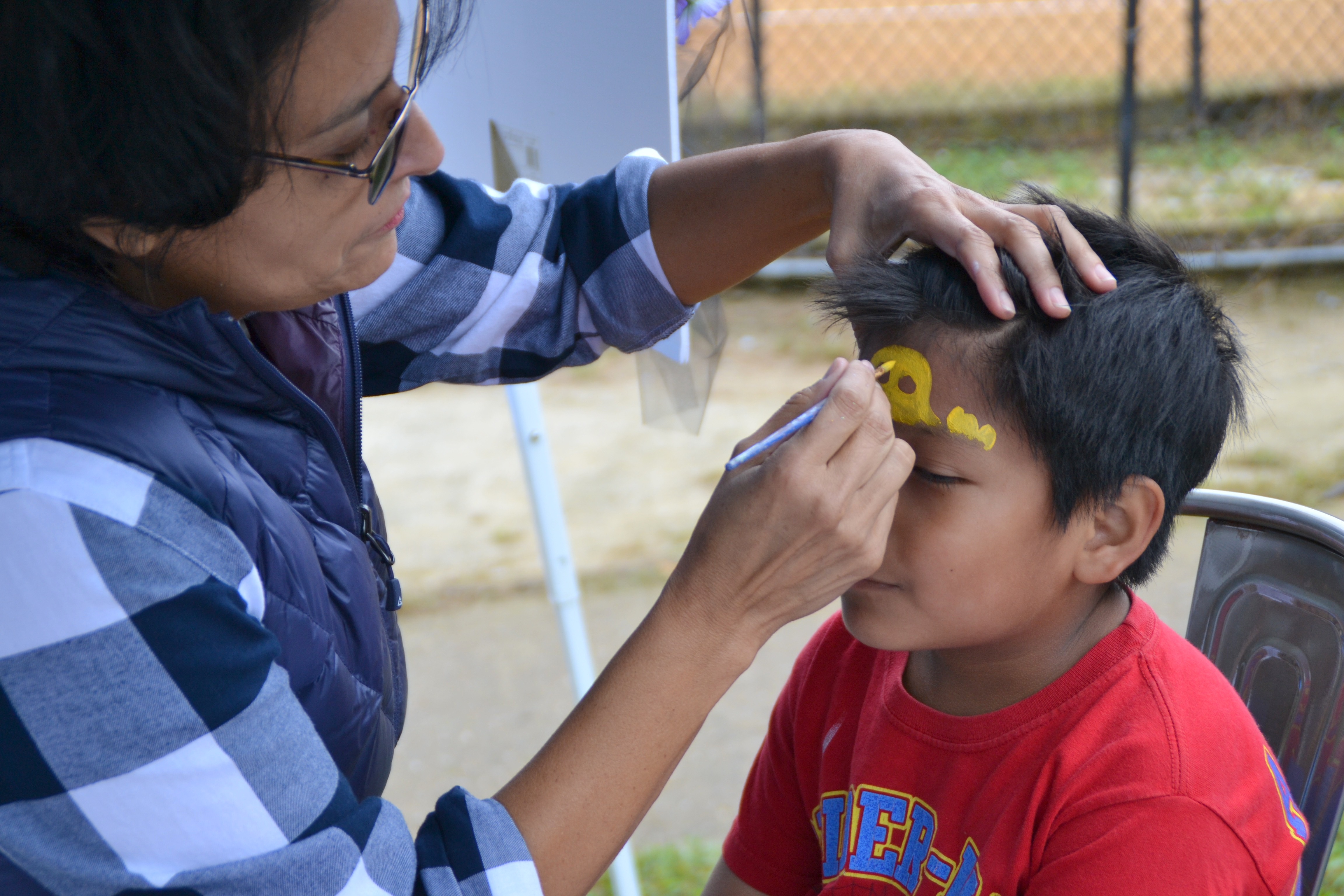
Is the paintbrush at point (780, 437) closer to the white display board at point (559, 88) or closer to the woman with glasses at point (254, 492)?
the woman with glasses at point (254, 492)

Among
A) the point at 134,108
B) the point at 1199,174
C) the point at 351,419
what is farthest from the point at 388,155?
the point at 1199,174

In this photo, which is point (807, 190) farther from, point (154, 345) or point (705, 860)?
point (705, 860)

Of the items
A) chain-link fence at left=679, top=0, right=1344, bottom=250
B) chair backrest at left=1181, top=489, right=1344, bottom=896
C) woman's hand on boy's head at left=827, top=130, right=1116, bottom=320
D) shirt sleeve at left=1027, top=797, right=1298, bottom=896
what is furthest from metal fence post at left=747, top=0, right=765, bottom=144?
shirt sleeve at left=1027, top=797, right=1298, bottom=896

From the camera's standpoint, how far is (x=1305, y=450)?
3838 mm

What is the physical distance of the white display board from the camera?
1521 mm

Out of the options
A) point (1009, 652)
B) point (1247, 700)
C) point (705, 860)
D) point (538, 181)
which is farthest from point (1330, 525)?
point (705, 860)

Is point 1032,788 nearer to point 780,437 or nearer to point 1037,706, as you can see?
point 1037,706

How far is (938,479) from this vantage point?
1.16 metres

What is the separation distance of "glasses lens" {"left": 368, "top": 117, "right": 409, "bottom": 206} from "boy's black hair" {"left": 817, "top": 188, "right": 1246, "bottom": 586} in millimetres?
482

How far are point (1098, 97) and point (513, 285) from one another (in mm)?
6296

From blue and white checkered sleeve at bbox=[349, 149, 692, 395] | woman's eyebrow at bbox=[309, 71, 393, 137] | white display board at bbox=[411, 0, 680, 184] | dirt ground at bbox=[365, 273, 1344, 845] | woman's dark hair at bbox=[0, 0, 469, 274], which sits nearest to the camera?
woman's dark hair at bbox=[0, 0, 469, 274]

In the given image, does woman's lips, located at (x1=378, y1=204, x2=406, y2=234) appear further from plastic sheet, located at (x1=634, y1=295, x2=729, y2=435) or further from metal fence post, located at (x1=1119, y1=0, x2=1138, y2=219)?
metal fence post, located at (x1=1119, y1=0, x2=1138, y2=219)

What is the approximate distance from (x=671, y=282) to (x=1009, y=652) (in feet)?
2.06

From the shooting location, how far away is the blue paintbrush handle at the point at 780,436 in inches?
39.8
